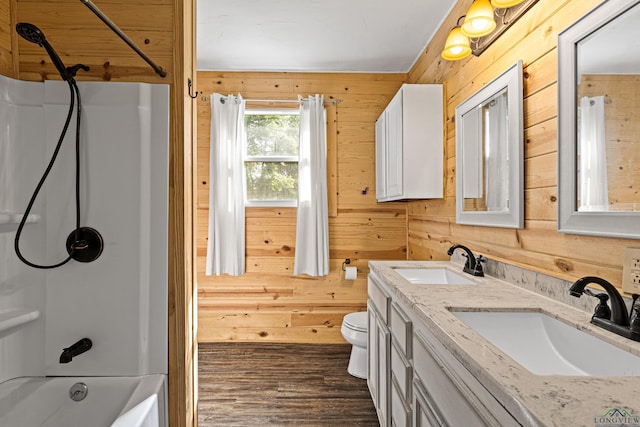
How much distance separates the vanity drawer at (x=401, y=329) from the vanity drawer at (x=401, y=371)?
0.04 meters

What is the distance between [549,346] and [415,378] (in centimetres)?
44

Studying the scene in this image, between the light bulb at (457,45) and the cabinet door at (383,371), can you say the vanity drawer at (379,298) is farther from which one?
the light bulb at (457,45)

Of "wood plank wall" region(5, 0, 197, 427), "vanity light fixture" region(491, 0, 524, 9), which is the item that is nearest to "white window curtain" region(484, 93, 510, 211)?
"vanity light fixture" region(491, 0, 524, 9)

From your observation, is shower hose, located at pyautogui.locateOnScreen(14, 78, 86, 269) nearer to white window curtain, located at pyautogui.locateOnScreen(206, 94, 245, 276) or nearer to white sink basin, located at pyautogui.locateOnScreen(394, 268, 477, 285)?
white sink basin, located at pyautogui.locateOnScreen(394, 268, 477, 285)

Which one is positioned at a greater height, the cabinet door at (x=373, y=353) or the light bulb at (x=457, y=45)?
the light bulb at (x=457, y=45)

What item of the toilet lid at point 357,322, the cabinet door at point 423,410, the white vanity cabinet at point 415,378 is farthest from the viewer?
the toilet lid at point 357,322

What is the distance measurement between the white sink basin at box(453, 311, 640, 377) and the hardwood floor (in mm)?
1250

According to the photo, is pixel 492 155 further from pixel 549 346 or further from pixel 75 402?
pixel 75 402

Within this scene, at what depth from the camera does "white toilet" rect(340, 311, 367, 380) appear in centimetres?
246

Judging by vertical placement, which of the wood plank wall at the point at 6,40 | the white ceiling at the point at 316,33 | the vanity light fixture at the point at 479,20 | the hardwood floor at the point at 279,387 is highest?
the white ceiling at the point at 316,33

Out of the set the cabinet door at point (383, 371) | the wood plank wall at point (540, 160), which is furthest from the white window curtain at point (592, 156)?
the cabinet door at point (383, 371)

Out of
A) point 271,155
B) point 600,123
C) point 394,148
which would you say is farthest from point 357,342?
point 600,123

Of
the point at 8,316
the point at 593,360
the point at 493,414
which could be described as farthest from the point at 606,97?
the point at 8,316

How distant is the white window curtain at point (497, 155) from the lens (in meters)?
1.65
